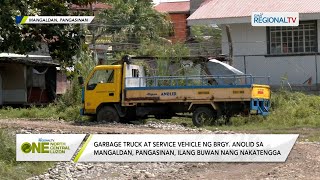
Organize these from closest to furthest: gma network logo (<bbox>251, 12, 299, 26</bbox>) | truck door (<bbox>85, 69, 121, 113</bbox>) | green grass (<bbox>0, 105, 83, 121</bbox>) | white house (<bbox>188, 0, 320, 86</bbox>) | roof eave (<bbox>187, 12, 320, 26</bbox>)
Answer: truck door (<bbox>85, 69, 121, 113</bbox>)
green grass (<bbox>0, 105, 83, 121</bbox>)
roof eave (<bbox>187, 12, 320, 26</bbox>)
gma network logo (<bbox>251, 12, 299, 26</bbox>)
white house (<bbox>188, 0, 320, 86</bbox>)

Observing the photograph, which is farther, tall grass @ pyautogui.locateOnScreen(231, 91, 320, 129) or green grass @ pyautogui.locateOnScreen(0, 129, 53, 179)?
tall grass @ pyautogui.locateOnScreen(231, 91, 320, 129)

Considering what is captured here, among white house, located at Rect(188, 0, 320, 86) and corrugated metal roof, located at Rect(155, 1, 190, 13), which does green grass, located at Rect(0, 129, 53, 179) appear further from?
corrugated metal roof, located at Rect(155, 1, 190, 13)

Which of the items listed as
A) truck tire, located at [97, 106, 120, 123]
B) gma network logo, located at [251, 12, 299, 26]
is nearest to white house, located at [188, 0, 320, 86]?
gma network logo, located at [251, 12, 299, 26]

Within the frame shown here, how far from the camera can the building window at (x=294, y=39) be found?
89.4ft

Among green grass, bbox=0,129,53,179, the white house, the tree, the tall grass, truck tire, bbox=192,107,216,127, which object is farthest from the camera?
the tree

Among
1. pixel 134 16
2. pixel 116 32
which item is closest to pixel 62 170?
pixel 116 32

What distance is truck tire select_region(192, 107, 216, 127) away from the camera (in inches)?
851

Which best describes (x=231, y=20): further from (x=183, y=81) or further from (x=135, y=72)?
(x=135, y=72)

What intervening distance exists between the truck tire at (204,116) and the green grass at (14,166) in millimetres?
9190

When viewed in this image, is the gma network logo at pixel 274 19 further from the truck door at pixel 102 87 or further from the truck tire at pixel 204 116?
the truck door at pixel 102 87

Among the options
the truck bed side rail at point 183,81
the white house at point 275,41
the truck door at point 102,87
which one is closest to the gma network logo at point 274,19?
the white house at point 275,41

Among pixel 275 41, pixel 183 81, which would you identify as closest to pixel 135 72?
pixel 183 81

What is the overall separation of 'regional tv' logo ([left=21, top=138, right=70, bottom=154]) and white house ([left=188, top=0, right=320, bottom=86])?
1623 cm

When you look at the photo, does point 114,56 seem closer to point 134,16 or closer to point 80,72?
point 80,72
